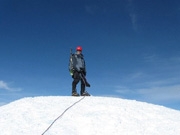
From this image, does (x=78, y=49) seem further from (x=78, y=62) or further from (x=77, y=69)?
(x=77, y=69)

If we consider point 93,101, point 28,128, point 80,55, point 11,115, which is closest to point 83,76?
point 80,55

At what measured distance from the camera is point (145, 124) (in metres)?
10.4

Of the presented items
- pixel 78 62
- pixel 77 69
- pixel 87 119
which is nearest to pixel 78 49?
pixel 78 62

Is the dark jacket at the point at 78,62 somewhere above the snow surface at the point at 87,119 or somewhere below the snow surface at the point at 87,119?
above

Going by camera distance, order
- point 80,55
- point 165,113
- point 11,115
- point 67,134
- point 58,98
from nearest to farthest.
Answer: point 67,134, point 11,115, point 165,113, point 58,98, point 80,55

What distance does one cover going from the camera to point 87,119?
10.5 meters

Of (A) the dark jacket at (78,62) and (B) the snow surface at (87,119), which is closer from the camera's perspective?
(B) the snow surface at (87,119)

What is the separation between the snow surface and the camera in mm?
9625

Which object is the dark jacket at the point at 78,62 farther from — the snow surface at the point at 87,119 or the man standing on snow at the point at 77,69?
the snow surface at the point at 87,119

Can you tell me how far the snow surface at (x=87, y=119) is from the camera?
962 cm

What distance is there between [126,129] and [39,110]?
347 cm

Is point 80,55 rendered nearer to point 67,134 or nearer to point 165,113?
point 165,113

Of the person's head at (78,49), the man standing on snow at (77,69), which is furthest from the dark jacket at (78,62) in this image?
the person's head at (78,49)

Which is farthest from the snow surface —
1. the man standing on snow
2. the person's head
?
the person's head
